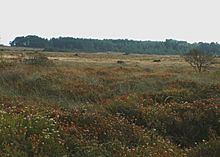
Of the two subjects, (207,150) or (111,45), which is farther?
(111,45)

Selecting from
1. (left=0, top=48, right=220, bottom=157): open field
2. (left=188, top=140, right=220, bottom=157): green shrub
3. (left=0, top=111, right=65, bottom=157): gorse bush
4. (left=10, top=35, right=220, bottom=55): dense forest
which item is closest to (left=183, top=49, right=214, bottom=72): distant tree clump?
(left=0, top=48, right=220, bottom=157): open field

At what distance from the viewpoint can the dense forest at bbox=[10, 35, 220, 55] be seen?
13215 cm

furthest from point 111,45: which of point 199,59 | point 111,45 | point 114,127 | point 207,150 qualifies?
point 207,150

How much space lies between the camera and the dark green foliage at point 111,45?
132 meters

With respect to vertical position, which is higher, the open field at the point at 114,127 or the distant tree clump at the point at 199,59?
the open field at the point at 114,127

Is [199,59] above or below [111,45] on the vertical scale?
above

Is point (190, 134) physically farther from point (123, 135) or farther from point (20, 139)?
point (20, 139)

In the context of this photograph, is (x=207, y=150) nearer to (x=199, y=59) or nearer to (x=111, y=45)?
(x=199, y=59)

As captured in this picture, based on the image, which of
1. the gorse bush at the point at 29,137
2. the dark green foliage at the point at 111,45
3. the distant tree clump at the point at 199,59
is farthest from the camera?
the dark green foliage at the point at 111,45

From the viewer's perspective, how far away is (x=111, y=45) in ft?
478

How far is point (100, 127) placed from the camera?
773 centimetres

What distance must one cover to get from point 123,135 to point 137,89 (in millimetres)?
8059

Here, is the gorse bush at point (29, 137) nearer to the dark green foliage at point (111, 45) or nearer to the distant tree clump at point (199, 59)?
the distant tree clump at point (199, 59)

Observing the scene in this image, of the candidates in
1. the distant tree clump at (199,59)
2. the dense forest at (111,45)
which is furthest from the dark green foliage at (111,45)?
the distant tree clump at (199,59)
